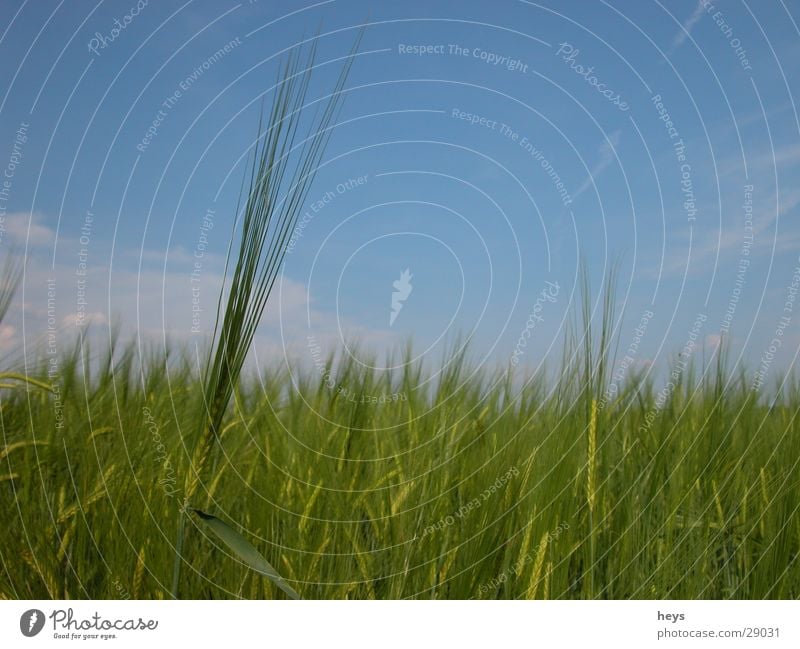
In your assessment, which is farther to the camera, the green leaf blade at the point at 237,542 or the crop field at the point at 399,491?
the crop field at the point at 399,491

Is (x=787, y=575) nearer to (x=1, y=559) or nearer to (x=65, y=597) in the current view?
(x=65, y=597)

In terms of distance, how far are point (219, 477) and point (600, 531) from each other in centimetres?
71

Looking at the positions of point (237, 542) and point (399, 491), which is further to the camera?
point (399, 491)

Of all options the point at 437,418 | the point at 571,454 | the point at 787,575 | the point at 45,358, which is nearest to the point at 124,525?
the point at 45,358

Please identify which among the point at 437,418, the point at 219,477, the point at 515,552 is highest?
the point at 437,418

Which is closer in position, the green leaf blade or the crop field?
the green leaf blade

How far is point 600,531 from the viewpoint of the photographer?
4.37 feet
